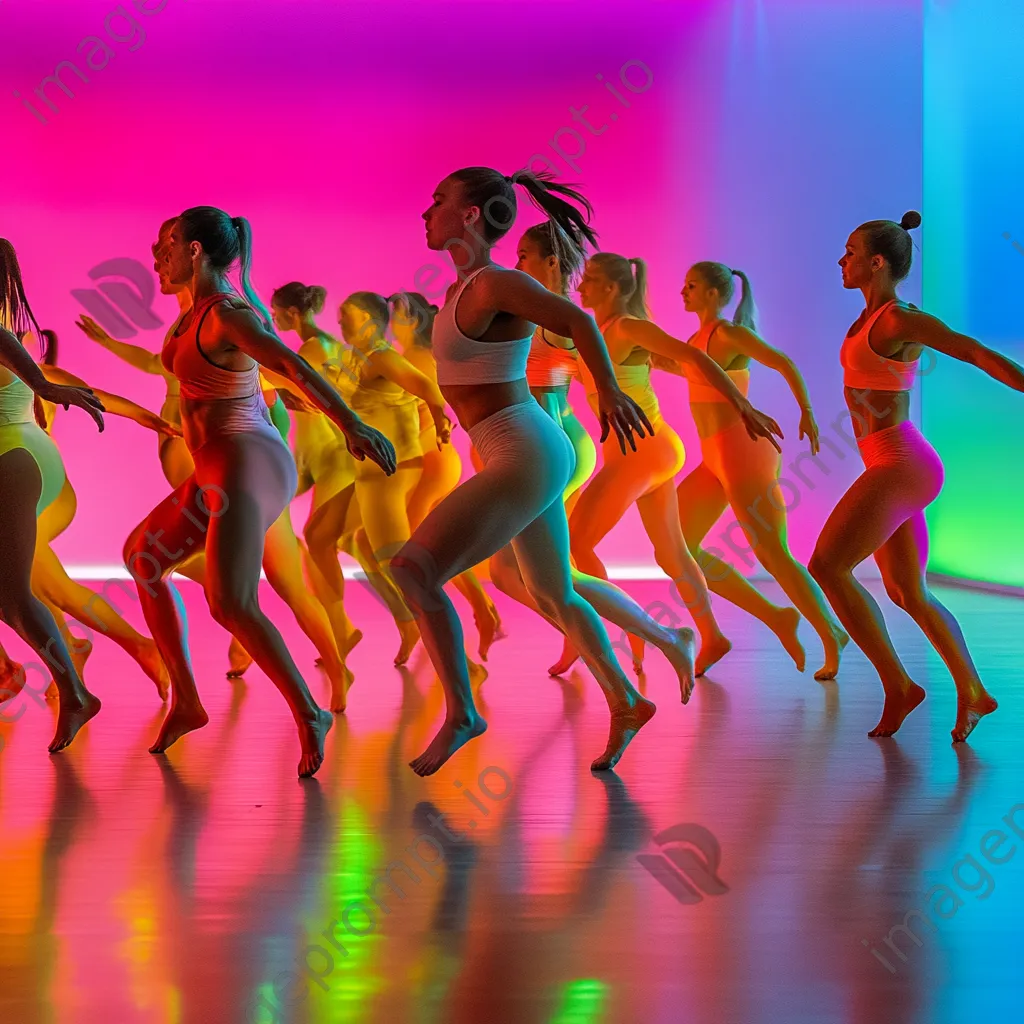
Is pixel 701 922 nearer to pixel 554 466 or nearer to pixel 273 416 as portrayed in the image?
pixel 554 466

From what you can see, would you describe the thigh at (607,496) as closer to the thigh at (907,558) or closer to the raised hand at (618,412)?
the thigh at (907,558)

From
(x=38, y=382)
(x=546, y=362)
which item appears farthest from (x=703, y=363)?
(x=38, y=382)

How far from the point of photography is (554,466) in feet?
12.1

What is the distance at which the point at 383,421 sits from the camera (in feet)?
19.9

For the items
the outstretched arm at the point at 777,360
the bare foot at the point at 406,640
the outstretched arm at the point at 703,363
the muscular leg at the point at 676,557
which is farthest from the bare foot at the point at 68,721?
the outstretched arm at the point at 777,360

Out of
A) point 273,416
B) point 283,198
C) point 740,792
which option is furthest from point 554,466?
point 283,198

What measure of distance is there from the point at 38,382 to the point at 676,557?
293 cm

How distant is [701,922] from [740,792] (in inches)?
43.0

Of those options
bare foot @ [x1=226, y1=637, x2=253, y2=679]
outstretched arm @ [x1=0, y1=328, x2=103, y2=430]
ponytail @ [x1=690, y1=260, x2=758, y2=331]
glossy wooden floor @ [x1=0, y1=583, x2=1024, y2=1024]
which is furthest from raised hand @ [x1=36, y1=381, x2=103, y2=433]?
ponytail @ [x1=690, y1=260, x2=758, y2=331]

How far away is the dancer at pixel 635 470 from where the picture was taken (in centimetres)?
549

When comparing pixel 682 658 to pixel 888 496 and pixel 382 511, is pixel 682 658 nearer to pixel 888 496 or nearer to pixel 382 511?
pixel 888 496

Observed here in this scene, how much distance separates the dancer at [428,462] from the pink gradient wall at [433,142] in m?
3.91

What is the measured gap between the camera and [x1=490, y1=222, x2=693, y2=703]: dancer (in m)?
4.64

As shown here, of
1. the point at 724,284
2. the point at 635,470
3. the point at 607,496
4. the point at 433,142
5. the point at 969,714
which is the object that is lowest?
the point at 969,714
